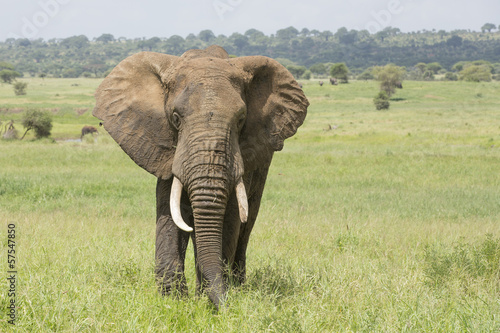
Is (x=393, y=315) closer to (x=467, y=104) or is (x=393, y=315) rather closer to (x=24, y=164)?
(x=24, y=164)

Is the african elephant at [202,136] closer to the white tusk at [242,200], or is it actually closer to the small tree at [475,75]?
the white tusk at [242,200]

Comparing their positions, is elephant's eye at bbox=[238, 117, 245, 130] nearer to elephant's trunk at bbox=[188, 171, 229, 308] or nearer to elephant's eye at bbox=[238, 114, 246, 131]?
elephant's eye at bbox=[238, 114, 246, 131]

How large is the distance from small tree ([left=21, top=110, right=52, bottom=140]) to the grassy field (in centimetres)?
1034

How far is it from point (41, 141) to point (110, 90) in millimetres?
25184

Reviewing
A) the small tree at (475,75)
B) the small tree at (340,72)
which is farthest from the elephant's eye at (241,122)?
the small tree at (475,75)

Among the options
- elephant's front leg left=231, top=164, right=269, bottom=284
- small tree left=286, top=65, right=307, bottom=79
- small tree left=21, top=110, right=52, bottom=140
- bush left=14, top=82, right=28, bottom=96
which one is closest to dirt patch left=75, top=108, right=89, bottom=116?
small tree left=21, top=110, right=52, bottom=140

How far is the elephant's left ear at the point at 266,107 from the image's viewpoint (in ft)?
18.0

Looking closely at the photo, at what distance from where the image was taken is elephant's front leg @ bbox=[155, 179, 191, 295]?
5.20 m

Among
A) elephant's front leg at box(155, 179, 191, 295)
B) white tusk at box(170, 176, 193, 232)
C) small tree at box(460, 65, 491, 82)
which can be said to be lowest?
small tree at box(460, 65, 491, 82)

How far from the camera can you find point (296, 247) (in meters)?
8.12

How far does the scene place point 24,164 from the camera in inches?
762

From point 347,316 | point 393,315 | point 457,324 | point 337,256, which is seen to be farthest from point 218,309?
point 337,256

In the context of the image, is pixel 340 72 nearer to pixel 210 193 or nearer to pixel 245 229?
pixel 245 229

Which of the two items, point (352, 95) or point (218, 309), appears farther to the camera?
point (352, 95)
